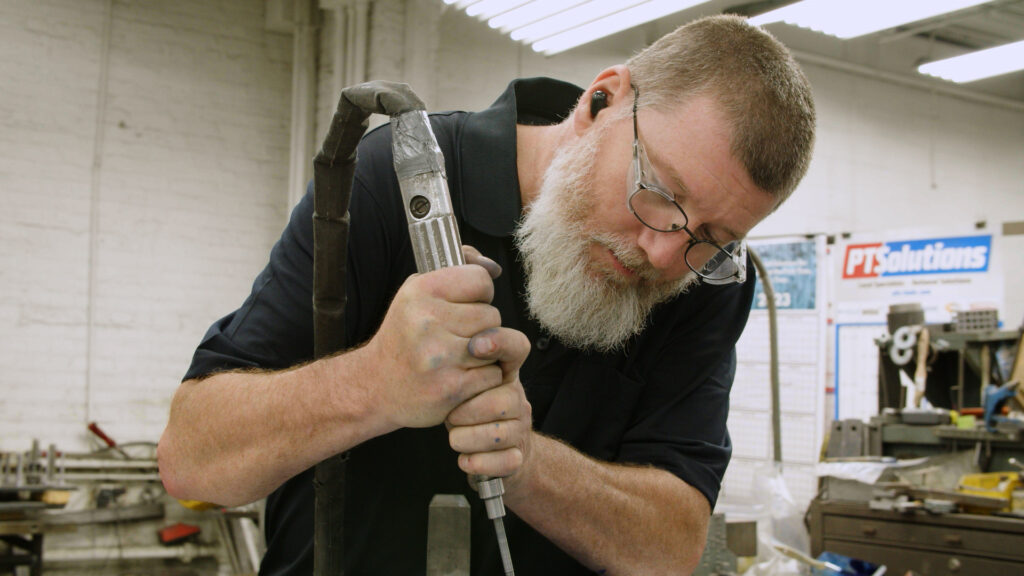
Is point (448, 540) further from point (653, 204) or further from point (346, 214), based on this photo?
point (653, 204)

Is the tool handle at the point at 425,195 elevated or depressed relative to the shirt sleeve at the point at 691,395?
elevated

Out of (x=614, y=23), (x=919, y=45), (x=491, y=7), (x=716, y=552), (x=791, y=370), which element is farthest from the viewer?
(x=919, y=45)

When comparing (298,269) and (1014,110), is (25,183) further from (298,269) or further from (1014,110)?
(1014,110)

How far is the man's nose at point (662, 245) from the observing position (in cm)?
111

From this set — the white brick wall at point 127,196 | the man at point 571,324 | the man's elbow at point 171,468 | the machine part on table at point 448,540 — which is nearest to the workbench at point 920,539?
the man at point 571,324

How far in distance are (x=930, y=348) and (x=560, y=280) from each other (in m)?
2.45

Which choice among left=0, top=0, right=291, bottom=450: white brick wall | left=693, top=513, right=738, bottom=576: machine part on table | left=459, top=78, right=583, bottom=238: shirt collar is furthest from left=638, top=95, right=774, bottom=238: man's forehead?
left=0, top=0, right=291, bottom=450: white brick wall

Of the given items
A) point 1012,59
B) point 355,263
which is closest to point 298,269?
point 355,263

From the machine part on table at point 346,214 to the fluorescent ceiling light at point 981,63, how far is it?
5.01 meters

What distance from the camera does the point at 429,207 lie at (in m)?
0.74

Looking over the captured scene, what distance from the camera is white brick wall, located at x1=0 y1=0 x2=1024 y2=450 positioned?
4.61 meters

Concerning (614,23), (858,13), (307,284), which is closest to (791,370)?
(858,13)

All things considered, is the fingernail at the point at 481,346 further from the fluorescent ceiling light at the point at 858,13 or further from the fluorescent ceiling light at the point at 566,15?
the fluorescent ceiling light at the point at 858,13

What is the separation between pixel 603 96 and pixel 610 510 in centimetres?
58
